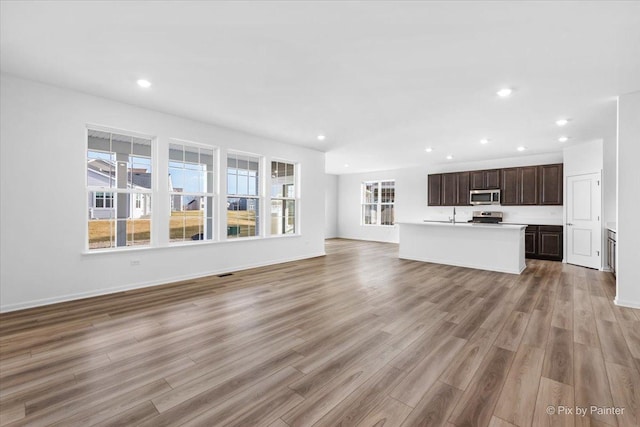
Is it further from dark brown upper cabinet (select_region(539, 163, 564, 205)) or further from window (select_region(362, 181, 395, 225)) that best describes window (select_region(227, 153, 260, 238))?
dark brown upper cabinet (select_region(539, 163, 564, 205))

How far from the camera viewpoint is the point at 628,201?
12.2 ft

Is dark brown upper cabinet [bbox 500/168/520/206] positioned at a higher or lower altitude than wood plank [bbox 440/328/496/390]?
higher

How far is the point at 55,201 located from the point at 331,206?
366 inches

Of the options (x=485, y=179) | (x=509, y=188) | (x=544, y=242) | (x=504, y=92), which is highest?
(x=504, y=92)

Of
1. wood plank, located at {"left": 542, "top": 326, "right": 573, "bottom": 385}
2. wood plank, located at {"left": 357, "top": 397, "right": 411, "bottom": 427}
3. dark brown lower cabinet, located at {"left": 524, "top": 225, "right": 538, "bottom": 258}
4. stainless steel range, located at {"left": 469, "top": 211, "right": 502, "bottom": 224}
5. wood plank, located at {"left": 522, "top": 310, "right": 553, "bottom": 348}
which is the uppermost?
stainless steel range, located at {"left": 469, "top": 211, "right": 502, "bottom": 224}

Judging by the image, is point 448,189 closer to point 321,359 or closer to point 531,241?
point 531,241

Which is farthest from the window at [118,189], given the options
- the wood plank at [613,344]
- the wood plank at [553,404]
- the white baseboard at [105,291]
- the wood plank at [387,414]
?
the wood plank at [613,344]

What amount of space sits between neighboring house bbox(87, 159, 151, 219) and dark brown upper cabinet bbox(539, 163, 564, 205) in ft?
29.1

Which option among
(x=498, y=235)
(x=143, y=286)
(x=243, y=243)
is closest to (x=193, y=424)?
(x=143, y=286)

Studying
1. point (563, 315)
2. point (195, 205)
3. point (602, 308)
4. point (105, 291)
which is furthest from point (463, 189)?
point (105, 291)

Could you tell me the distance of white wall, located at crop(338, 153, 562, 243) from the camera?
766 cm

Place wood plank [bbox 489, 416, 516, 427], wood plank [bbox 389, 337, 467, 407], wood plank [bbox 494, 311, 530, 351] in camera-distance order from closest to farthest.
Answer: wood plank [bbox 489, 416, 516, 427], wood plank [bbox 389, 337, 467, 407], wood plank [bbox 494, 311, 530, 351]

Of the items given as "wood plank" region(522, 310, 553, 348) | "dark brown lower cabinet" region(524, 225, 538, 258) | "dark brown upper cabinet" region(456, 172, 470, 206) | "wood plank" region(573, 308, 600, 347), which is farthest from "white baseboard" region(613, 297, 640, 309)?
"dark brown upper cabinet" region(456, 172, 470, 206)

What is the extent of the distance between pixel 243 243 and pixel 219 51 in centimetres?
380
